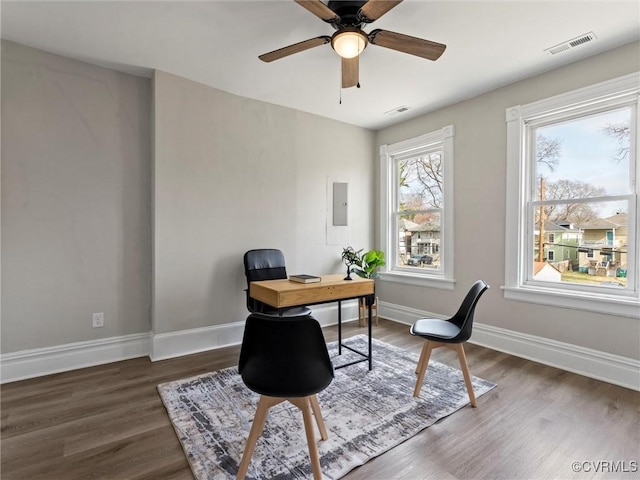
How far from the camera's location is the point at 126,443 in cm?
179

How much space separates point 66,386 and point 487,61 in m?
4.37

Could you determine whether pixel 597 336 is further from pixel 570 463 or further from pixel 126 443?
pixel 126 443

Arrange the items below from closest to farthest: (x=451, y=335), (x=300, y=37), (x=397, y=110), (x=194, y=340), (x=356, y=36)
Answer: (x=356, y=36)
(x=451, y=335)
(x=300, y=37)
(x=194, y=340)
(x=397, y=110)

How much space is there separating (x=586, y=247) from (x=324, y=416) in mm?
2680

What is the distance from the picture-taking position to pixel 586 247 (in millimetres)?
2807

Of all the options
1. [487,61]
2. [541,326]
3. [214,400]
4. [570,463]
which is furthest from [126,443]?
[487,61]

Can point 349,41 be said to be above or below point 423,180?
above

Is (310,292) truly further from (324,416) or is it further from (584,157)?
(584,157)

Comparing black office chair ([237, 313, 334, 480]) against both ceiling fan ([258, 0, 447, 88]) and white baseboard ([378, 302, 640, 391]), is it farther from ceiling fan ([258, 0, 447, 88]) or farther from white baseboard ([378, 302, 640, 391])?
white baseboard ([378, 302, 640, 391])

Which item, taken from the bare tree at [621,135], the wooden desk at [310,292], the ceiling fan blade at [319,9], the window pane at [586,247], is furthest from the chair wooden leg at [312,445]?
the bare tree at [621,135]

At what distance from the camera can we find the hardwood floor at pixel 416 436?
1.60 metres

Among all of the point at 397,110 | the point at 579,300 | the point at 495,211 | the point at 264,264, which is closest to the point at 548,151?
the point at 495,211

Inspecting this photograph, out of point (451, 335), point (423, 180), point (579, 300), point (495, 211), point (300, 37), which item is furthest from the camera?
point (423, 180)

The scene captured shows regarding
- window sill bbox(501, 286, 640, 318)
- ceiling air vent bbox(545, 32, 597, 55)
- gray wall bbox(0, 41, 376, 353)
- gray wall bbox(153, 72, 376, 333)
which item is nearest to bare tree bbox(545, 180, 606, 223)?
window sill bbox(501, 286, 640, 318)
